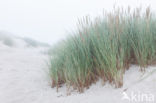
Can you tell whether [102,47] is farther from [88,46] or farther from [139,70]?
[139,70]

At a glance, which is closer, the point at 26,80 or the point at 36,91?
the point at 36,91

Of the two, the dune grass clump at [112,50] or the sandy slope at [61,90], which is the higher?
the dune grass clump at [112,50]

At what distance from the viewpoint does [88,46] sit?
1981 mm

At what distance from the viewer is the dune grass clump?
1760 millimetres

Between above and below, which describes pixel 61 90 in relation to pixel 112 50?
below

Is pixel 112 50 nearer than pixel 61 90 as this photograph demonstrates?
Yes

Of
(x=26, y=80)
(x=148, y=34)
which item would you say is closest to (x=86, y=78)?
(x=148, y=34)

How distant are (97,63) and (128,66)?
40 cm

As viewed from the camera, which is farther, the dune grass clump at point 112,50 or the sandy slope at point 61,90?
the dune grass clump at point 112,50

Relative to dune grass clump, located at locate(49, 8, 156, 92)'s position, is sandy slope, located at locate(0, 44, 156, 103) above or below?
below

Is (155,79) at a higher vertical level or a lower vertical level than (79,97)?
higher

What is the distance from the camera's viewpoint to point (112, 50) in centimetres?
178

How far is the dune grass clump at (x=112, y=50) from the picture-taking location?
176cm

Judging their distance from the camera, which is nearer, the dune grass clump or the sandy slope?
the sandy slope
